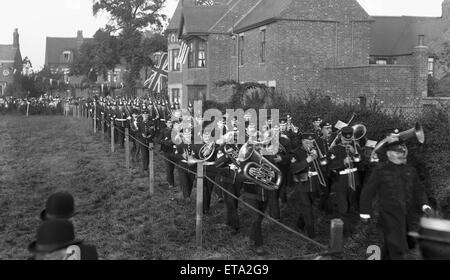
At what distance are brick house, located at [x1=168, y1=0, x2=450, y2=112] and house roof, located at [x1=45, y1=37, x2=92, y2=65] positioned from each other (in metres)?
65.3

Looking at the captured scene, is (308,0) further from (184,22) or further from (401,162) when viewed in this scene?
(401,162)

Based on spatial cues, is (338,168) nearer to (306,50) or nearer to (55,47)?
(306,50)

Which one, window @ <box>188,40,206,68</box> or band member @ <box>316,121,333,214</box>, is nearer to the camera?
band member @ <box>316,121,333,214</box>

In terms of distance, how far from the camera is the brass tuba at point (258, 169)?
8844 mm

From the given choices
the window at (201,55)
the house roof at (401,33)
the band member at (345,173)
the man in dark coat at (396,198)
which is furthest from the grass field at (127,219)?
the house roof at (401,33)

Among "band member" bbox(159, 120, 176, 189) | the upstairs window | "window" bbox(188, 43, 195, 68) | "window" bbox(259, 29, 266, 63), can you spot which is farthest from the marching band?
"window" bbox(188, 43, 195, 68)

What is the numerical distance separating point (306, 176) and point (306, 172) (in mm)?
68

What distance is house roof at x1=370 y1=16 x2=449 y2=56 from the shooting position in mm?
38844

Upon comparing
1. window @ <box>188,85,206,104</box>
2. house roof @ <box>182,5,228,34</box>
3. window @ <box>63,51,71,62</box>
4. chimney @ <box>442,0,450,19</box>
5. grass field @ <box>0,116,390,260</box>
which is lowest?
grass field @ <box>0,116,390,260</box>

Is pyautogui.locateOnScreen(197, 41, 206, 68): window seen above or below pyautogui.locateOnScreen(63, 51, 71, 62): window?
below

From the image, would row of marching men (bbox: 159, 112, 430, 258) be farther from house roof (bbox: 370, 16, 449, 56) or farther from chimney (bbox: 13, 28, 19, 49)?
chimney (bbox: 13, 28, 19, 49)

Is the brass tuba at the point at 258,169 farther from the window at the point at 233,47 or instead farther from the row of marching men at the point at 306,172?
the window at the point at 233,47

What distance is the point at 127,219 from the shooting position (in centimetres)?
1050

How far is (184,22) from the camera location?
37656 millimetres
